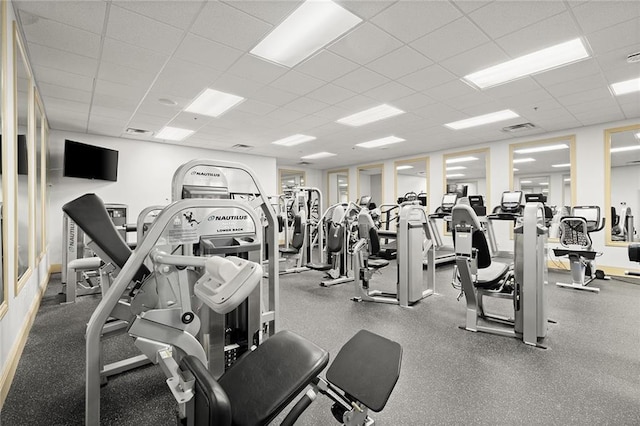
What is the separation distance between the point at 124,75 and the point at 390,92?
3474 mm

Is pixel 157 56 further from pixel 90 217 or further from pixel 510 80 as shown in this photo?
pixel 510 80

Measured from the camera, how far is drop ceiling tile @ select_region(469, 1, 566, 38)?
2.53 meters

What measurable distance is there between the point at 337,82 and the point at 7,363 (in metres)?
4.13

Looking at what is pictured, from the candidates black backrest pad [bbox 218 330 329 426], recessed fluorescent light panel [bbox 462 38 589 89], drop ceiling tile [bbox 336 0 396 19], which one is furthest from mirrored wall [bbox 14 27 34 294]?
recessed fluorescent light panel [bbox 462 38 589 89]

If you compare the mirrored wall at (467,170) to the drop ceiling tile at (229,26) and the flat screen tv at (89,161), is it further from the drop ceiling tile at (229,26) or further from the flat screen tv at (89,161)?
the flat screen tv at (89,161)

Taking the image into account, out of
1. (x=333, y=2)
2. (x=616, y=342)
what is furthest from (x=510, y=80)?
(x=616, y=342)

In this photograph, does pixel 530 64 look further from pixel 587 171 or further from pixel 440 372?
pixel 587 171

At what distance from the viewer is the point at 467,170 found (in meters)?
12.2

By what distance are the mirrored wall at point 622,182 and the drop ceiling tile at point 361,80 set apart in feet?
16.6

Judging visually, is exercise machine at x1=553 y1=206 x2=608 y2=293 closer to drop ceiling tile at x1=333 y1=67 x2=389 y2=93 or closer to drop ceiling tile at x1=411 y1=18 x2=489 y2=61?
drop ceiling tile at x1=411 y1=18 x2=489 y2=61

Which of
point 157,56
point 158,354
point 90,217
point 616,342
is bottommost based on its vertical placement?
point 616,342

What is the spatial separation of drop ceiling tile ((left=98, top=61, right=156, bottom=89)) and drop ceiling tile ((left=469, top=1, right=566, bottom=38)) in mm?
3652

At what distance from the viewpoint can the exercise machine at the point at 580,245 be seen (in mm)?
4645

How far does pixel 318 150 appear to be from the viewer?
852 centimetres
